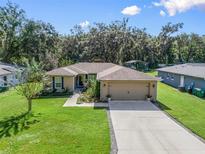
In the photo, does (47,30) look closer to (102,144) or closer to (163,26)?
(163,26)

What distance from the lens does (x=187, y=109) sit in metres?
21.0

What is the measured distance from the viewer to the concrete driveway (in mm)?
11864

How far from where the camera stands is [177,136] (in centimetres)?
1385

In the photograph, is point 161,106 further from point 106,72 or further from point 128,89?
point 106,72

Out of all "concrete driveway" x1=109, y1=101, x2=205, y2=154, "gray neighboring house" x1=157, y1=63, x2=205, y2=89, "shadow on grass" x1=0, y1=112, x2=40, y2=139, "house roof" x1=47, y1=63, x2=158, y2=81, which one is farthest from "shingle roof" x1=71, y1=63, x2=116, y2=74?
"shadow on grass" x1=0, y1=112, x2=40, y2=139

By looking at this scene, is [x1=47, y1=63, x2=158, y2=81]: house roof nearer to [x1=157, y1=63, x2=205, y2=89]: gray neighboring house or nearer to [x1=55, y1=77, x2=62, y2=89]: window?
[x1=55, y1=77, x2=62, y2=89]: window

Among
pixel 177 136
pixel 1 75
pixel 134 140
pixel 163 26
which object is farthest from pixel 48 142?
pixel 163 26

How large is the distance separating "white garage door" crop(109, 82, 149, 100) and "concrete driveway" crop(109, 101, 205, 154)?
387 cm

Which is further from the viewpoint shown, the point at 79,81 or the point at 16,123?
the point at 79,81

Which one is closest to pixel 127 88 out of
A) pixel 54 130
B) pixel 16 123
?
pixel 54 130

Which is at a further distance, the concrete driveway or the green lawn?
the green lawn

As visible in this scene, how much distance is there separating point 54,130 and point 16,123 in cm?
342

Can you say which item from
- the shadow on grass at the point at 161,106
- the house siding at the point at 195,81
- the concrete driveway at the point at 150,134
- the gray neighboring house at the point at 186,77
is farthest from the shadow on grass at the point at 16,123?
the gray neighboring house at the point at 186,77

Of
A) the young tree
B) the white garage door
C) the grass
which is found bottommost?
Result: the grass
